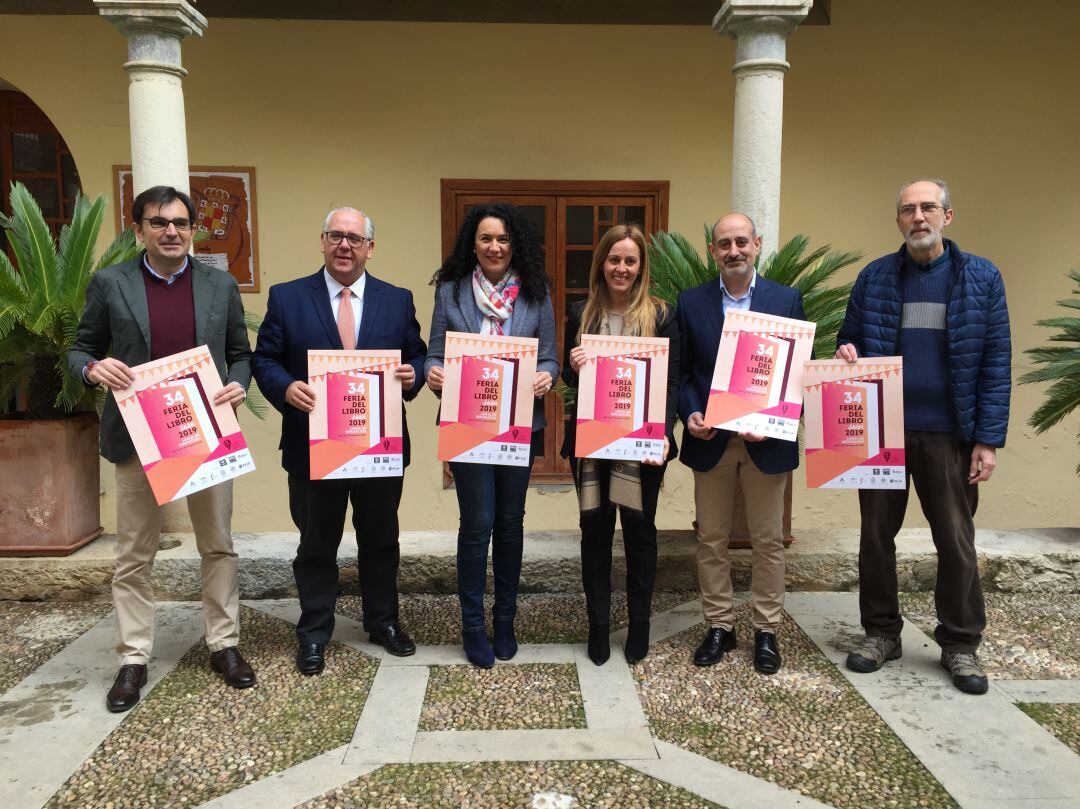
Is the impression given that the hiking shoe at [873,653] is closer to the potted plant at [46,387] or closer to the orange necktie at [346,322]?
the orange necktie at [346,322]

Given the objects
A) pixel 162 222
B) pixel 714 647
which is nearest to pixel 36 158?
pixel 162 222

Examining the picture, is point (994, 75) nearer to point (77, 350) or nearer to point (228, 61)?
point (228, 61)

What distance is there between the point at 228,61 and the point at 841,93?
177 inches

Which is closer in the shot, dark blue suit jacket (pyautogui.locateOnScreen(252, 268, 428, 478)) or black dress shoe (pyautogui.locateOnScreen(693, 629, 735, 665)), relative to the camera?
dark blue suit jacket (pyautogui.locateOnScreen(252, 268, 428, 478))

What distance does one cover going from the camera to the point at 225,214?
19.6ft

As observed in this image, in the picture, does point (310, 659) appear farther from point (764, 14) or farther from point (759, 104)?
point (764, 14)

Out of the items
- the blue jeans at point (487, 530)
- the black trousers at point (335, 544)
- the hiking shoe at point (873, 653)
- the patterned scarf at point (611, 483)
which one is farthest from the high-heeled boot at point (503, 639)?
the hiking shoe at point (873, 653)

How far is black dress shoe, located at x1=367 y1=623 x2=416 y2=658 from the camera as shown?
3564mm

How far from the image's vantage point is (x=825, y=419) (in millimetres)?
3289

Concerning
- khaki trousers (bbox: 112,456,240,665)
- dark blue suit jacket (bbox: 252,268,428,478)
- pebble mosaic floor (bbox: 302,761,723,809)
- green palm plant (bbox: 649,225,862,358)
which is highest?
green palm plant (bbox: 649,225,862,358)

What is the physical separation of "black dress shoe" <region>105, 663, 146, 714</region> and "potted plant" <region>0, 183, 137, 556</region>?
136cm

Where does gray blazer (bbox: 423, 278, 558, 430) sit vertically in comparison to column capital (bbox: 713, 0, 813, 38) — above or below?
below

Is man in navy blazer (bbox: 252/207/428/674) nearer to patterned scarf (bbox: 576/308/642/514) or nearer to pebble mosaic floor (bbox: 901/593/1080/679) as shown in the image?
patterned scarf (bbox: 576/308/642/514)

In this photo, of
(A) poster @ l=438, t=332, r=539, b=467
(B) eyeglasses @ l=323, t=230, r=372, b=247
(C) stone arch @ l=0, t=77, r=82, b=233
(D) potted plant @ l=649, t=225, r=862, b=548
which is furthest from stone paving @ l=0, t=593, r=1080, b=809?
(C) stone arch @ l=0, t=77, r=82, b=233
